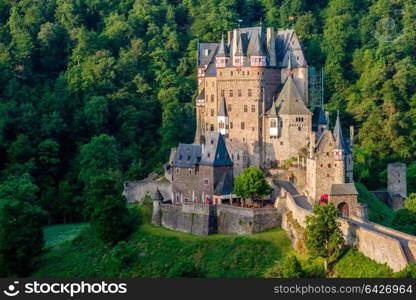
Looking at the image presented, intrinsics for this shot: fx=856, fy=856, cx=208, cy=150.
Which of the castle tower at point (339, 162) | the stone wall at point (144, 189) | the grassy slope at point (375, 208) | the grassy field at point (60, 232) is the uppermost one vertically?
the castle tower at point (339, 162)

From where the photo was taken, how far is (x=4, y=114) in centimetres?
7812

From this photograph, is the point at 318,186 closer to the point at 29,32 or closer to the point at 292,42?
the point at 292,42

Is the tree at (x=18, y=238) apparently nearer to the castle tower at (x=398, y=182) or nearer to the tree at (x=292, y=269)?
the tree at (x=292, y=269)

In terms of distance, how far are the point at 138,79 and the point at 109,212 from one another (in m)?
30.4

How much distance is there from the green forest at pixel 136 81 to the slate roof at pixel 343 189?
13236 mm

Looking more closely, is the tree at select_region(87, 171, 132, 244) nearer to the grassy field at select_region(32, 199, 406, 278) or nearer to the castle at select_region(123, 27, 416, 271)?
the grassy field at select_region(32, 199, 406, 278)

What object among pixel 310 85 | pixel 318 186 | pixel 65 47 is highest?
pixel 65 47

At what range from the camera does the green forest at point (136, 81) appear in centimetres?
7444

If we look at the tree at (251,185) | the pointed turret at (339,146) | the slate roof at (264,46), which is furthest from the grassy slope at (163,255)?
the slate roof at (264,46)

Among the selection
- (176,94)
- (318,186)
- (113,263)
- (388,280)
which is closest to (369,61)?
(176,94)

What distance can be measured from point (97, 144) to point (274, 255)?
25726mm

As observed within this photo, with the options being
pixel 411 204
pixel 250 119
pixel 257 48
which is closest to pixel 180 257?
pixel 250 119

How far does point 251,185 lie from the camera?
5719cm

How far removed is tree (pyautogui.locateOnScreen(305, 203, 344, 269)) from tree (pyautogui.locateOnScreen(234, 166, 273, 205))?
7.74 meters
